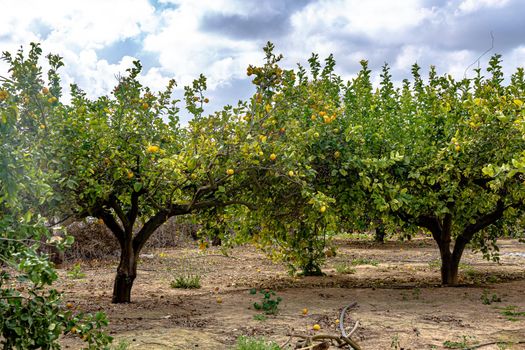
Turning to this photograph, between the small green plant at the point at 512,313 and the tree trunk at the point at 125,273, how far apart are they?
18.3 feet

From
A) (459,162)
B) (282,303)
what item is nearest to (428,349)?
(282,303)

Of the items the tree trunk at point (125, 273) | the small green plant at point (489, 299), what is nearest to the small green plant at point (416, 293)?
the small green plant at point (489, 299)

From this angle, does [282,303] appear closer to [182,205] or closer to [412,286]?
[182,205]

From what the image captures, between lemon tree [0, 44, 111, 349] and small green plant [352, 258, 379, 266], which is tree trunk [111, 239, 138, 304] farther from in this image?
small green plant [352, 258, 379, 266]

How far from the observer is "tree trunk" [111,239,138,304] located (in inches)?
328

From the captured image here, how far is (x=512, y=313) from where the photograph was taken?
7.45 metres

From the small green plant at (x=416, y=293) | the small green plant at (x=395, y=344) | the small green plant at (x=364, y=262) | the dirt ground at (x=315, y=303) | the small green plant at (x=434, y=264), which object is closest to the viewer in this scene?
the small green plant at (x=395, y=344)

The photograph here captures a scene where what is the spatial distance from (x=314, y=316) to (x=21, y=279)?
4687 mm

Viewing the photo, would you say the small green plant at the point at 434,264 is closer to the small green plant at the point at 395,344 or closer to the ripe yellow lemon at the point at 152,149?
the small green plant at the point at 395,344

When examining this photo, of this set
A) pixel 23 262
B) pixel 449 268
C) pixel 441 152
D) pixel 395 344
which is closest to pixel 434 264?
pixel 449 268

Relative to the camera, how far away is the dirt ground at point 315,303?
606cm

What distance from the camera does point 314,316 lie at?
722 centimetres

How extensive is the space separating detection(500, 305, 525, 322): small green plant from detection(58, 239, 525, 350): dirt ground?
15 millimetres

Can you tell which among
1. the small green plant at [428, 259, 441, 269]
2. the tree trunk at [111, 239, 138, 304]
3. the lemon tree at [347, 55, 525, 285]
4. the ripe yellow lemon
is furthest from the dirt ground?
the ripe yellow lemon
